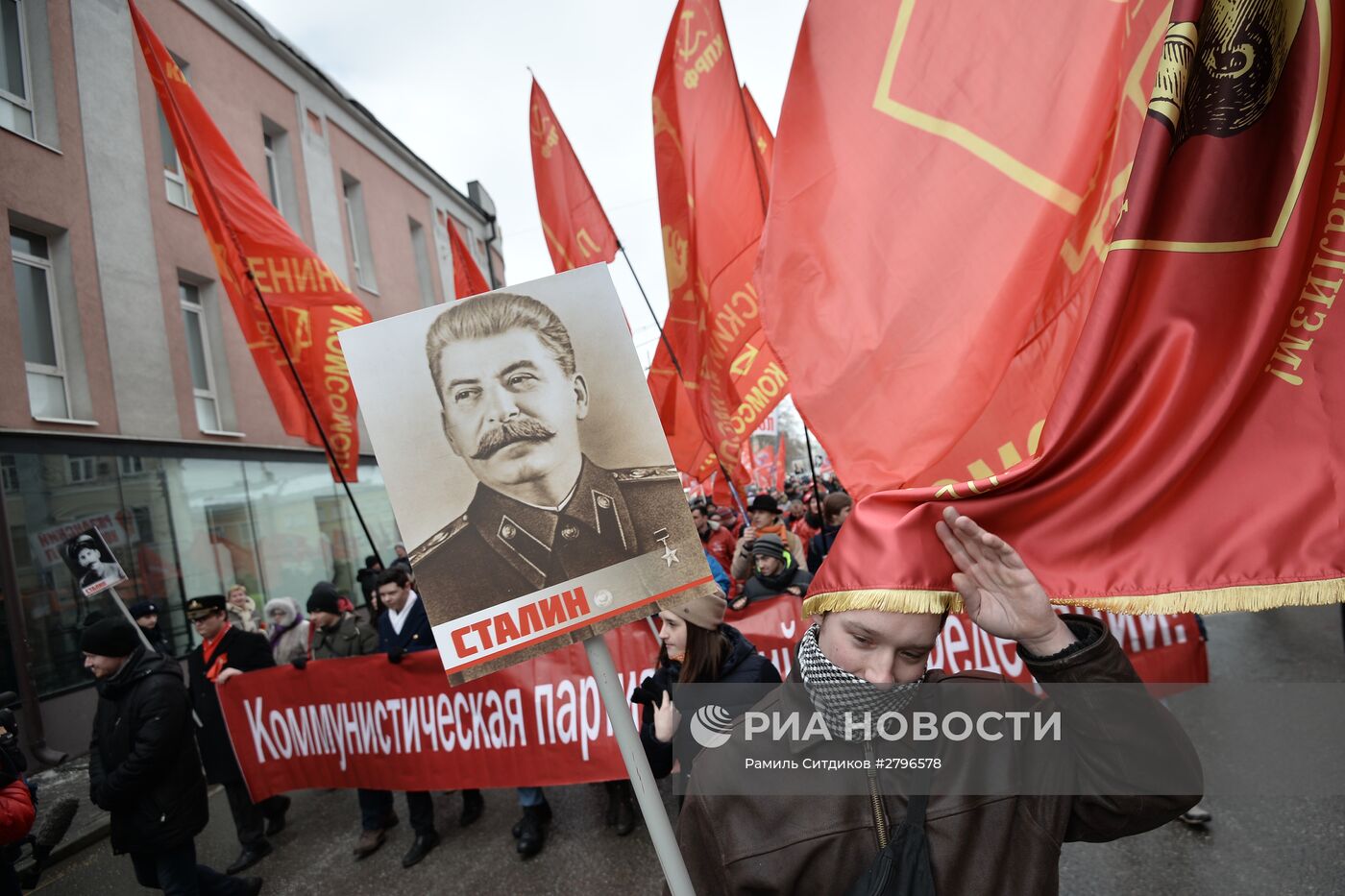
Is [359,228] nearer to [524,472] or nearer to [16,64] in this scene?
[16,64]

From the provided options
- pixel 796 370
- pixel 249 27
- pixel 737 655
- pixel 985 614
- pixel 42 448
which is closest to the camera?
pixel 985 614

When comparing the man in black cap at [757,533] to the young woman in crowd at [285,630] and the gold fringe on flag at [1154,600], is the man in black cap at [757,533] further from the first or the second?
the gold fringe on flag at [1154,600]

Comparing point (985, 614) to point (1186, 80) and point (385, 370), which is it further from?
point (385, 370)

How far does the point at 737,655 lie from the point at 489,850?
2.82 meters

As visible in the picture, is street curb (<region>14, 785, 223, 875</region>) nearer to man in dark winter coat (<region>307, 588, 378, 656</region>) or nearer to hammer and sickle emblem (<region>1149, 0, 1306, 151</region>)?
man in dark winter coat (<region>307, 588, 378, 656</region>)

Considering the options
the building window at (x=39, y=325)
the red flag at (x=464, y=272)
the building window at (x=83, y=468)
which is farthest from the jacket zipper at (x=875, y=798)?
the building window at (x=39, y=325)

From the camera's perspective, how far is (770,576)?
5.32 metres

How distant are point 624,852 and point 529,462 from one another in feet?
12.4

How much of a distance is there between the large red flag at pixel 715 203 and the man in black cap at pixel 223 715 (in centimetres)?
369

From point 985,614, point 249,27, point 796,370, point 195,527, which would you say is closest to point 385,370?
point 796,370

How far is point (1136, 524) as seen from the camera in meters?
1.47

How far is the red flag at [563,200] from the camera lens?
6406mm

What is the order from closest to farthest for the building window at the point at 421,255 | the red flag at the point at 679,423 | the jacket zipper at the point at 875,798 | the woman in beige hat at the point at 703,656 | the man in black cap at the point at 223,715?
the jacket zipper at the point at 875,798, the woman in beige hat at the point at 703,656, the man in black cap at the point at 223,715, the red flag at the point at 679,423, the building window at the point at 421,255

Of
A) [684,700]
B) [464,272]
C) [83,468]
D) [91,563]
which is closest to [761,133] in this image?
[464,272]
